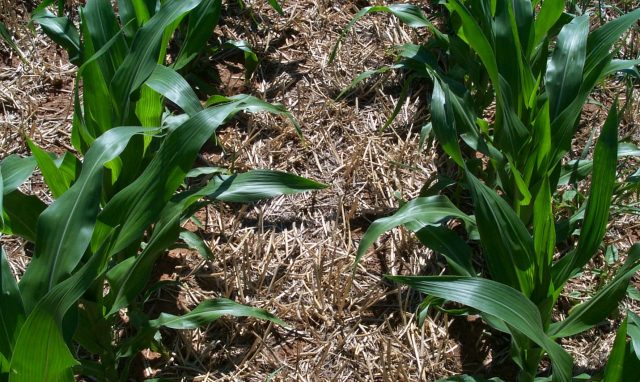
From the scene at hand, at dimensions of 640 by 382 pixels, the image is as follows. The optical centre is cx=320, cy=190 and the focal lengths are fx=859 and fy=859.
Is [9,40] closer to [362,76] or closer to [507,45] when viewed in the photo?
[362,76]

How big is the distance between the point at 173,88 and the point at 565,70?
42.1 inches

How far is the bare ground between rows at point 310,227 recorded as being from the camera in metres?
2.21

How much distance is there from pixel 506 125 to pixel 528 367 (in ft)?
2.04

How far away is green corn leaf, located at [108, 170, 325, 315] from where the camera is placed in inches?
76.4

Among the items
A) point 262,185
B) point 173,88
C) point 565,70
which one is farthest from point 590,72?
point 173,88

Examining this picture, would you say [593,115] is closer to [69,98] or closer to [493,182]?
[493,182]

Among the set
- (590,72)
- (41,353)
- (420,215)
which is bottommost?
(41,353)

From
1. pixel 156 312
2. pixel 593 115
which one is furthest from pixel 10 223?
pixel 593 115

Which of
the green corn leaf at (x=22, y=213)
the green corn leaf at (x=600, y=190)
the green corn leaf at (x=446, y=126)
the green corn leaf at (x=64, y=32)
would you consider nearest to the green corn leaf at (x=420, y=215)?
the green corn leaf at (x=446, y=126)

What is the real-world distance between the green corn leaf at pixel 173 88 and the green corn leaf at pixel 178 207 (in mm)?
213

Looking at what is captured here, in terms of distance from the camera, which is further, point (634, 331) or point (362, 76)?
point (362, 76)

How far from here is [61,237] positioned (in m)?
1.74

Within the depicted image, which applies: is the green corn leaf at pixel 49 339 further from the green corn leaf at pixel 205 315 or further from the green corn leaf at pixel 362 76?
the green corn leaf at pixel 362 76

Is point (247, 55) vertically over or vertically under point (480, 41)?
under
